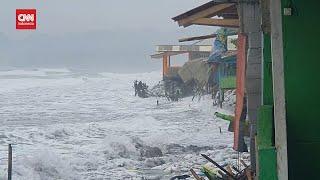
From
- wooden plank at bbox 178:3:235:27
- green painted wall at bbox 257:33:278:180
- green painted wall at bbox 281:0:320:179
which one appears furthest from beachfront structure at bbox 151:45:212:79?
green painted wall at bbox 257:33:278:180

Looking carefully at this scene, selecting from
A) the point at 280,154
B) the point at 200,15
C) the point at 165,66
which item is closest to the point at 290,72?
the point at 280,154

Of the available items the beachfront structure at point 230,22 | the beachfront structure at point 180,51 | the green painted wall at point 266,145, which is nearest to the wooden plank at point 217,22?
the beachfront structure at point 230,22

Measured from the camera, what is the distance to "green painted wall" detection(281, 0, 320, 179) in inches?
150

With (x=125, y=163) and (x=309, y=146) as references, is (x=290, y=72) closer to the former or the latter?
(x=309, y=146)

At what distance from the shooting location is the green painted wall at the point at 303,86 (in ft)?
12.5

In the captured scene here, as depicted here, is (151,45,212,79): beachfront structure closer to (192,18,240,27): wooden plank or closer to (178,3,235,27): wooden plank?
(192,18,240,27): wooden plank

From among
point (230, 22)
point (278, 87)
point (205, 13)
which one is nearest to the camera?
point (278, 87)

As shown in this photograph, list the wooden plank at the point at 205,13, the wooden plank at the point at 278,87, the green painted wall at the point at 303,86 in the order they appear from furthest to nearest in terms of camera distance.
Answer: the wooden plank at the point at 205,13, the green painted wall at the point at 303,86, the wooden plank at the point at 278,87

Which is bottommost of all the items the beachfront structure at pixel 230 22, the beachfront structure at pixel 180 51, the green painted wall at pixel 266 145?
the green painted wall at pixel 266 145

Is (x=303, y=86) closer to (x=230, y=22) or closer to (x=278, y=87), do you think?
(x=278, y=87)

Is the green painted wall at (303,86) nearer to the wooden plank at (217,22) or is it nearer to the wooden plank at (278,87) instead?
the wooden plank at (278,87)

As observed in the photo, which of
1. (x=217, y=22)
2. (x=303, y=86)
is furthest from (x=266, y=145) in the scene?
(x=217, y=22)

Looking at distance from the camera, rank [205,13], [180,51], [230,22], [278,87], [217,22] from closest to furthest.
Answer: [278,87] < [205,13] < [217,22] < [230,22] < [180,51]

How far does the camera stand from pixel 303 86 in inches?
151
